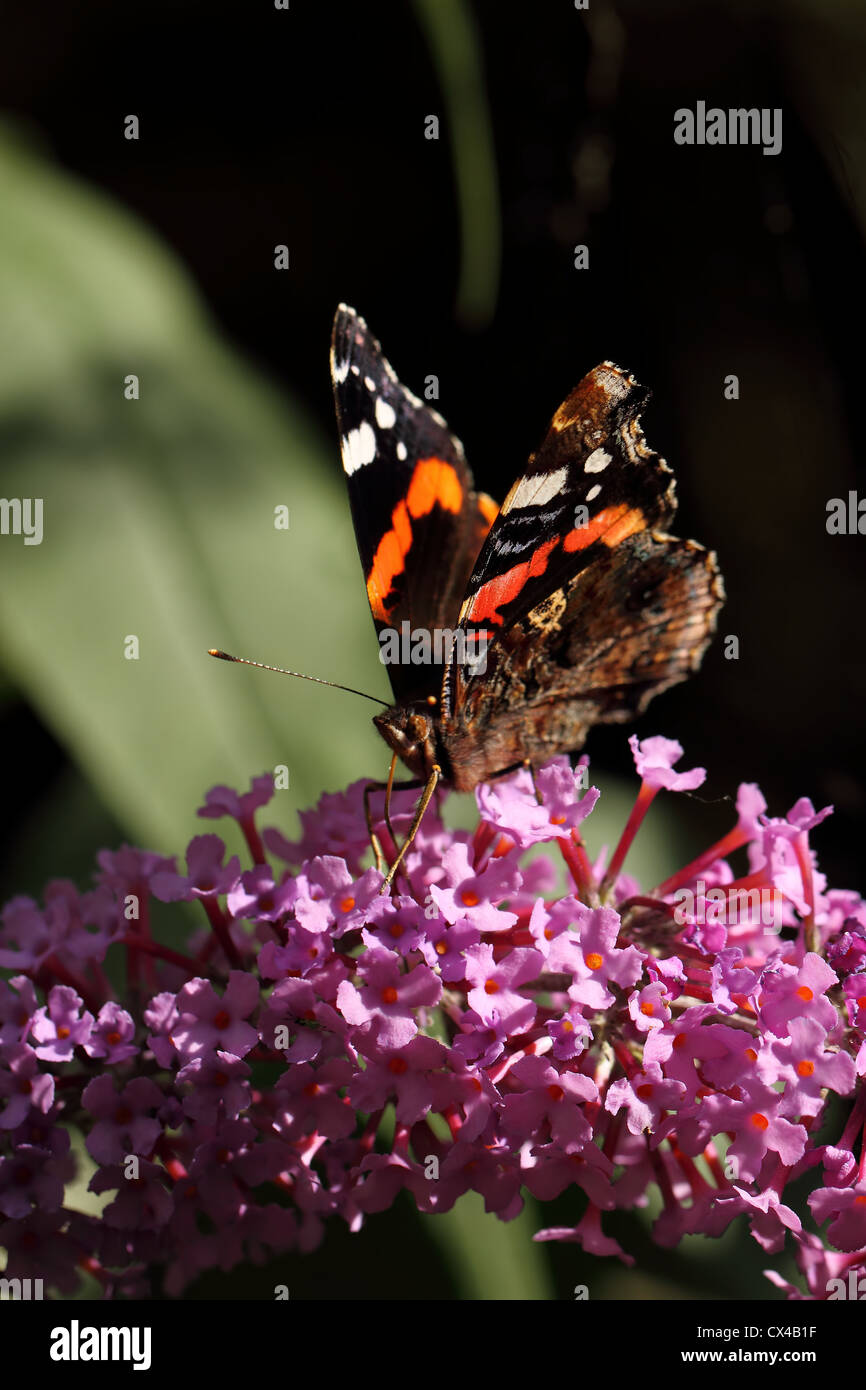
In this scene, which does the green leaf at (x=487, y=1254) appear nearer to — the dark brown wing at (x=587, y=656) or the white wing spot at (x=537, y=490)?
the dark brown wing at (x=587, y=656)

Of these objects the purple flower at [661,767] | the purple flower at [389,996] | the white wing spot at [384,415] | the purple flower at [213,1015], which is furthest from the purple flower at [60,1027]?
the white wing spot at [384,415]

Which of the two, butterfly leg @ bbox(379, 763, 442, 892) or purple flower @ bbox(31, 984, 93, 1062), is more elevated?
butterfly leg @ bbox(379, 763, 442, 892)

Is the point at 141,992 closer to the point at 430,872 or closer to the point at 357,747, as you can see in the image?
the point at 430,872

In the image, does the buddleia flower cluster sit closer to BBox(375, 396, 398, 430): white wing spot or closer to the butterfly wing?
the butterfly wing

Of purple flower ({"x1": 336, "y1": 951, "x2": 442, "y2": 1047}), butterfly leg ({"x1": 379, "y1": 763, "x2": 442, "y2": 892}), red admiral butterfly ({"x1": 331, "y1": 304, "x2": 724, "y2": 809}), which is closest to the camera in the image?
purple flower ({"x1": 336, "y1": 951, "x2": 442, "y2": 1047})

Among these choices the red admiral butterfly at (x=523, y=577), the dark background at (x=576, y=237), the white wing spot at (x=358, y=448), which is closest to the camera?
the red admiral butterfly at (x=523, y=577)

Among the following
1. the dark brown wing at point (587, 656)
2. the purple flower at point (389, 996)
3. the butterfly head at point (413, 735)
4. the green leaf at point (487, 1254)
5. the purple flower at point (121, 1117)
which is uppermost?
the dark brown wing at point (587, 656)

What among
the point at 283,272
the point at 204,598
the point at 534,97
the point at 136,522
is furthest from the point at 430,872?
the point at 283,272

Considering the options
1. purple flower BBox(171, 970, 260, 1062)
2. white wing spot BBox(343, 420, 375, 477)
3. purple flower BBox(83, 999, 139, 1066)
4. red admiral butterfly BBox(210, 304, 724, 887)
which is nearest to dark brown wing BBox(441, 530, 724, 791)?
red admiral butterfly BBox(210, 304, 724, 887)
